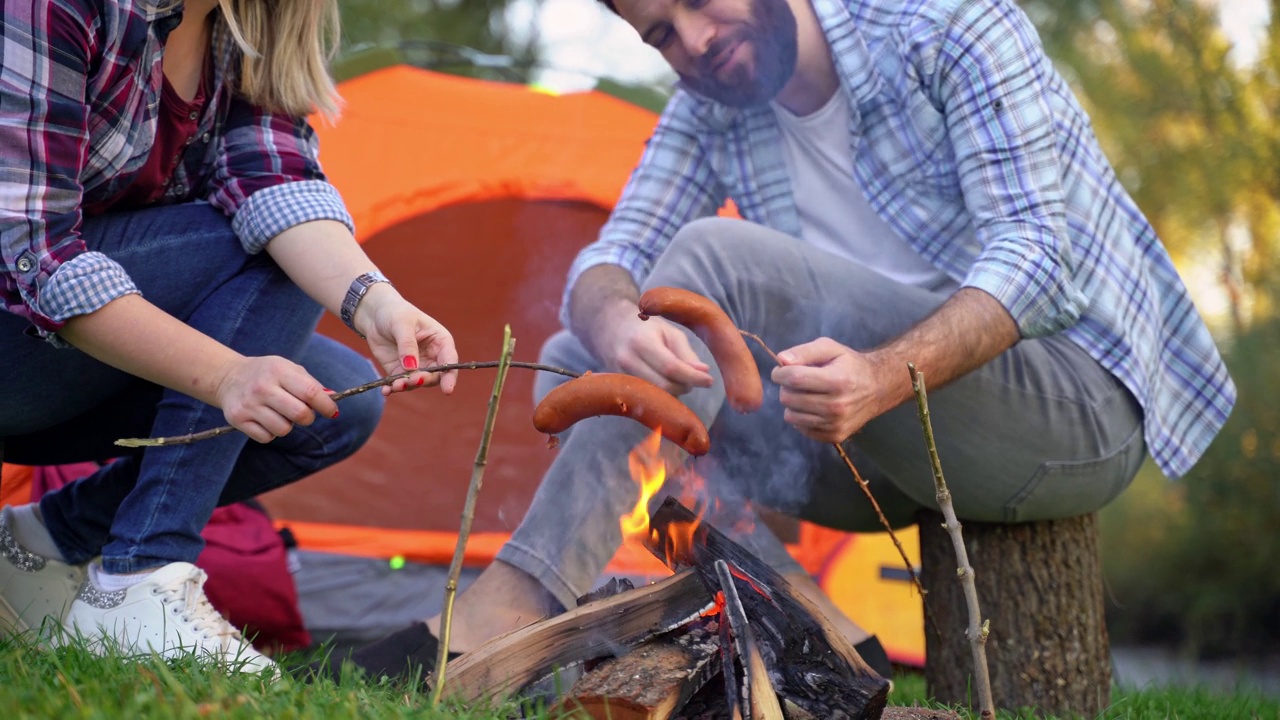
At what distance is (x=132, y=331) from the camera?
1598 mm

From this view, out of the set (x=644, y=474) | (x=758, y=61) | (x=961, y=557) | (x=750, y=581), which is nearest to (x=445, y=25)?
(x=758, y=61)

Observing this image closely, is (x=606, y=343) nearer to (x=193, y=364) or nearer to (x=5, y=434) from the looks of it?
(x=193, y=364)

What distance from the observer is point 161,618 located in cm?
179

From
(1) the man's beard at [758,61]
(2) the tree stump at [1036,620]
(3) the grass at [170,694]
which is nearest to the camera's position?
(3) the grass at [170,694]

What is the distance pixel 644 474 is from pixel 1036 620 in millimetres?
942

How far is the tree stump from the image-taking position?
2.20 m

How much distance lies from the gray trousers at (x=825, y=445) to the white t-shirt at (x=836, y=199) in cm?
29

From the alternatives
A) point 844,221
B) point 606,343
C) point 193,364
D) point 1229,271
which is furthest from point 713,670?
point 1229,271

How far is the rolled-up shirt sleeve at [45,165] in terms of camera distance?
1566mm

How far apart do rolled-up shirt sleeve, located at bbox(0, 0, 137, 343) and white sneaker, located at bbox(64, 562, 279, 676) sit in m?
0.47

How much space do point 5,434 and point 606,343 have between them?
1.16 metres

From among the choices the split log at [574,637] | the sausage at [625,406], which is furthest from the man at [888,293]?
the split log at [574,637]

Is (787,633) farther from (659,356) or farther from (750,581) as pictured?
(659,356)

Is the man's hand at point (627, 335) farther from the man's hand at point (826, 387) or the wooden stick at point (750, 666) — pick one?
the wooden stick at point (750, 666)
